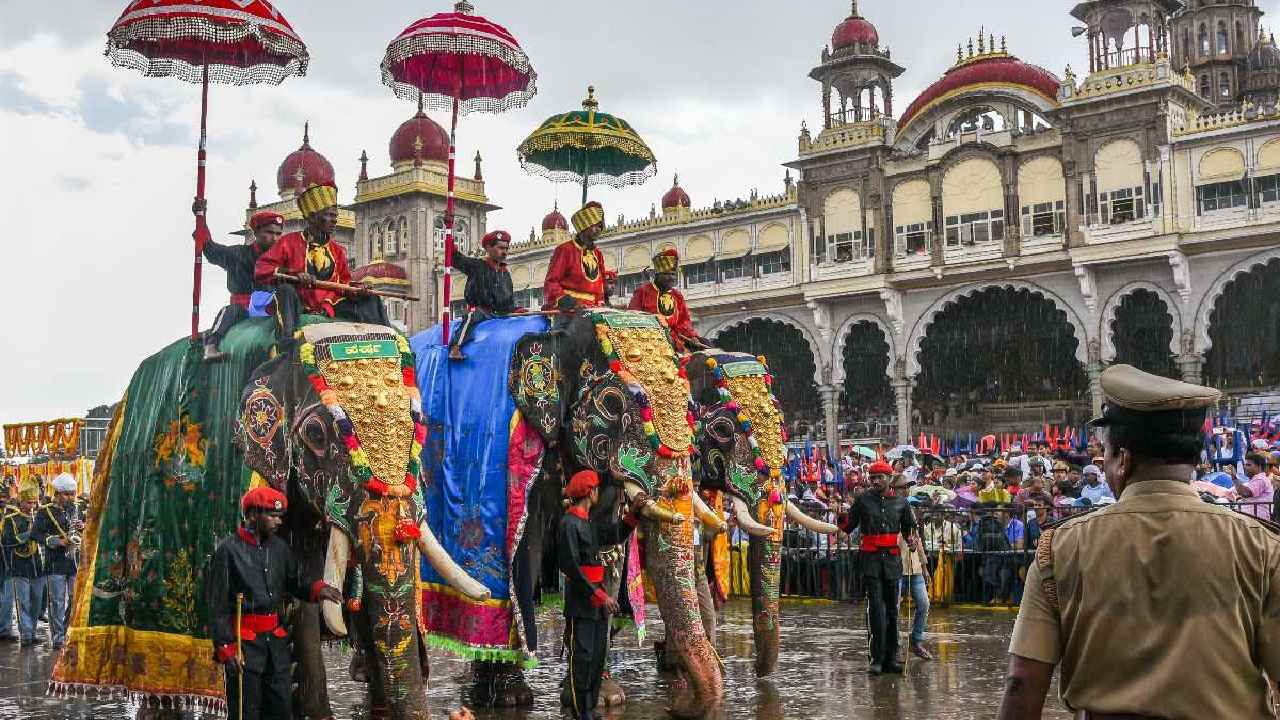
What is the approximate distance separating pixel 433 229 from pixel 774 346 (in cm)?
1429

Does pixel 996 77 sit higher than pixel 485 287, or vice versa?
pixel 996 77

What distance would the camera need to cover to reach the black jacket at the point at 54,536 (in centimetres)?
1261

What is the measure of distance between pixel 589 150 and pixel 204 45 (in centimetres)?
436

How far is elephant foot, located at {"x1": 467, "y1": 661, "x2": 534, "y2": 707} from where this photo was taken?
8.60 metres

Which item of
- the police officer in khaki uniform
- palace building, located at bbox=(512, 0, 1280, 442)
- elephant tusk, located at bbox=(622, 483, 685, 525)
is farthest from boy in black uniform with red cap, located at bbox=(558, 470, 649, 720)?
palace building, located at bbox=(512, 0, 1280, 442)

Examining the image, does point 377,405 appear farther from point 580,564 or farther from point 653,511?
point 653,511

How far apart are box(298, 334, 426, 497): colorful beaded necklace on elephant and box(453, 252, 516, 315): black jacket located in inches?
81.2

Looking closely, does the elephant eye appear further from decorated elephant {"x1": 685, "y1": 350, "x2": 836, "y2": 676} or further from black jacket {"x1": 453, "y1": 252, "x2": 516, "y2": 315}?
decorated elephant {"x1": 685, "y1": 350, "x2": 836, "y2": 676}

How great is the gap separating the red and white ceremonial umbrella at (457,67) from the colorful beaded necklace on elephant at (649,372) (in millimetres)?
1778

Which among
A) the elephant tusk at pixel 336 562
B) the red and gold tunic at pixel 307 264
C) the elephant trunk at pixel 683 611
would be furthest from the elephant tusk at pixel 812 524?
the elephant tusk at pixel 336 562

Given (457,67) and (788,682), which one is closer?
(788,682)

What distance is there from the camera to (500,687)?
867cm

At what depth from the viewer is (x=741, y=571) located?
53.6 feet

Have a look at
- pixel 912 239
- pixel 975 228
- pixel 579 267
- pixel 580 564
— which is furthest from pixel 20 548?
pixel 912 239
